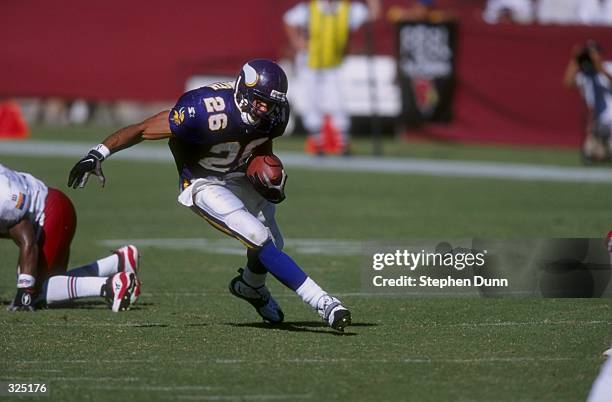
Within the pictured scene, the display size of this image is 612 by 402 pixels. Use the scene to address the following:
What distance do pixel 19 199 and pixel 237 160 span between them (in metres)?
1.45

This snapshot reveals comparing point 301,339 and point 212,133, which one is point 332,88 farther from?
point 301,339

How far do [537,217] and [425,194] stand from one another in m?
2.45

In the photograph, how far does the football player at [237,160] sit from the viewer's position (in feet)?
22.9

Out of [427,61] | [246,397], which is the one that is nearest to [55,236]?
[246,397]

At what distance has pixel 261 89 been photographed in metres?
7.00

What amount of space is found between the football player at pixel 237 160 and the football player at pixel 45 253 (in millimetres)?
881

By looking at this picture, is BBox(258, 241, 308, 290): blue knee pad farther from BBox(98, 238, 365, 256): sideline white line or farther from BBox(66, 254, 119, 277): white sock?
BBox(98, 238, 365, 256): sideline white line

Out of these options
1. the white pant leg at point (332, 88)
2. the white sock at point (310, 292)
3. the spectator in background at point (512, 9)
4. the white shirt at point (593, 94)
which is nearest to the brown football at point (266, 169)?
the white sock at point (310, 292)

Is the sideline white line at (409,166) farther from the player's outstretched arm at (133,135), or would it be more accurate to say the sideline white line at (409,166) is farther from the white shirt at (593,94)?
the player's outstretched arm at (133,135)

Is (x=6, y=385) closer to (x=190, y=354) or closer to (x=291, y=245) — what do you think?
(x=190, y=354)

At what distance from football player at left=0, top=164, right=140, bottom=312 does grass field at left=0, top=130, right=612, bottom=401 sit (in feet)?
0.44

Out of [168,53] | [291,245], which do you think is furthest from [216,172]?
[168,53]

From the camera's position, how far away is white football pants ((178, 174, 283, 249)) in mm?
6992

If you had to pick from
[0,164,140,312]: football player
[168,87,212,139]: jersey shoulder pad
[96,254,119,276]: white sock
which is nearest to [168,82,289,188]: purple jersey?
[168,87,212,139]: jersey shoulder pad
